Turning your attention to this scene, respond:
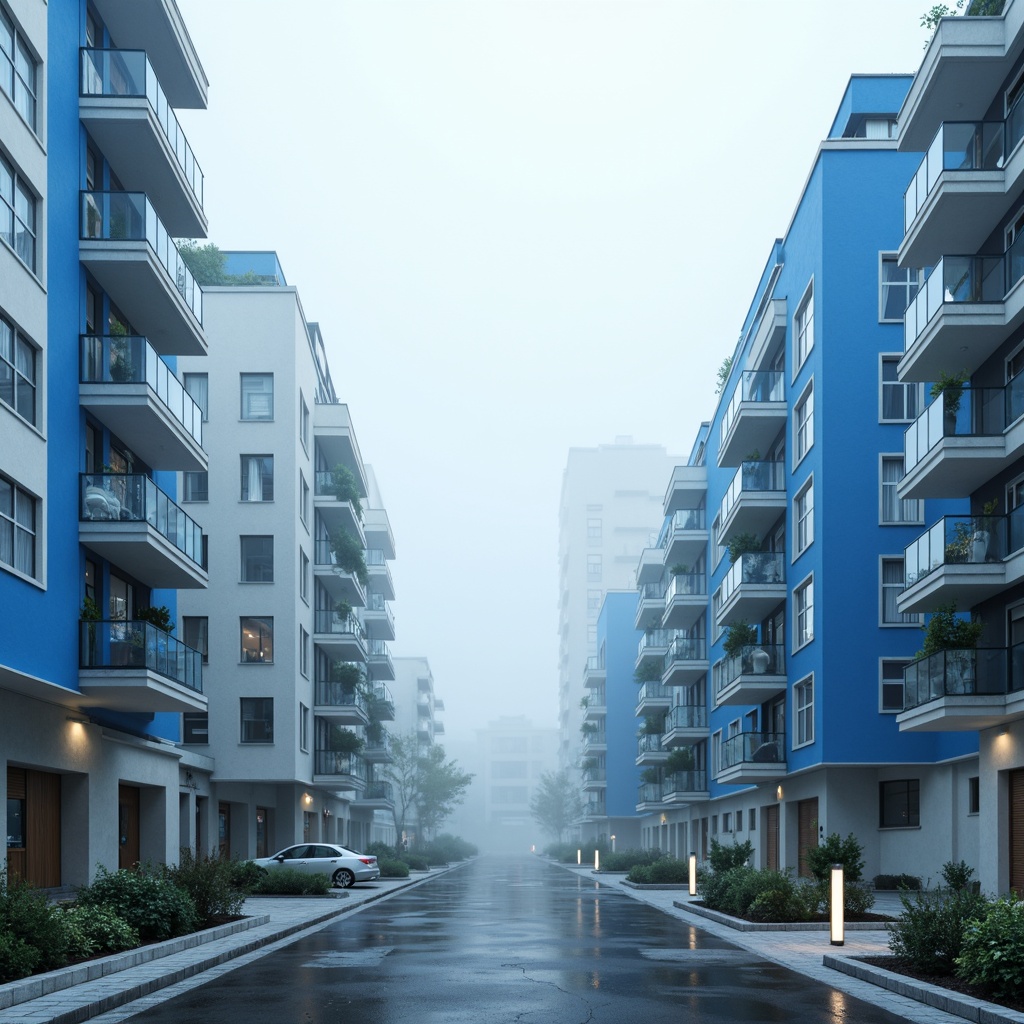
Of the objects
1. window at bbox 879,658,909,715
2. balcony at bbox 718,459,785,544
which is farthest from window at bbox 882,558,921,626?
balcony at bbox 718,459,785,544

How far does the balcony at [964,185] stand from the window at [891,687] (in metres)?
11.7

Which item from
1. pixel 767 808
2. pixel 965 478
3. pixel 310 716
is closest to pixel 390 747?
pixel 310 716

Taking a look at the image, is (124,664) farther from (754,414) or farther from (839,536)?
(754,414)

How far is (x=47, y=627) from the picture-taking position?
23.8 m

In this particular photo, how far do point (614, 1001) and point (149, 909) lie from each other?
7.83 meters

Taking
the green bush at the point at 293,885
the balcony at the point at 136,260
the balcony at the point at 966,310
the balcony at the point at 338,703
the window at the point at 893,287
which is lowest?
the green bush at the point at 293,885

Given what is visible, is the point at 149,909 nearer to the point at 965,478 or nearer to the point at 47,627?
the point at 47,627

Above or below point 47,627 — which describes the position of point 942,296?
above

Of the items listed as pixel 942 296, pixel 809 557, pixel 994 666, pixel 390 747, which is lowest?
pixel 390 747

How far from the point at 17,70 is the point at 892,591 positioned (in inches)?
946

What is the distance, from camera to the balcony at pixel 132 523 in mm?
26312

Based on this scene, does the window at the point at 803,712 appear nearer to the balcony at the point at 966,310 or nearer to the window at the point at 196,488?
the balcony at the point at 966,310

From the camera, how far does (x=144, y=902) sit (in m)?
18.2

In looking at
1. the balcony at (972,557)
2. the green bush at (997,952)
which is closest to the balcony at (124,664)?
the balcony at (972,557)
